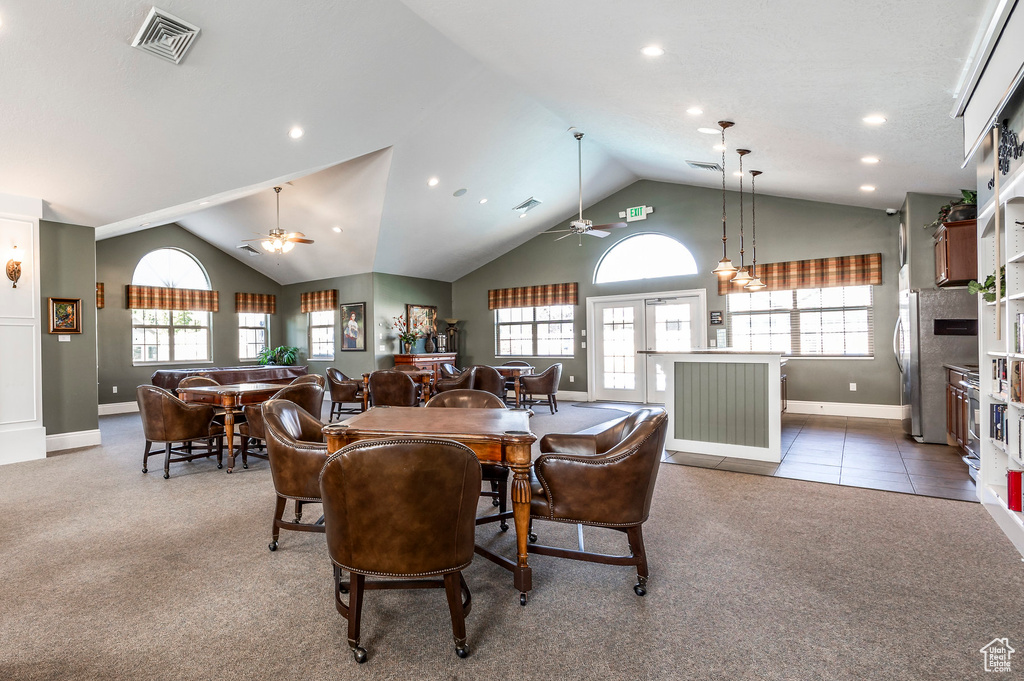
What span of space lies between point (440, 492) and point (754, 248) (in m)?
7.78

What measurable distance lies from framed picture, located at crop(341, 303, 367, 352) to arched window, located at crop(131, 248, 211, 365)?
8.82 ft

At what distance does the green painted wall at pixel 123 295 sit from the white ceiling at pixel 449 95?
6.05 feet

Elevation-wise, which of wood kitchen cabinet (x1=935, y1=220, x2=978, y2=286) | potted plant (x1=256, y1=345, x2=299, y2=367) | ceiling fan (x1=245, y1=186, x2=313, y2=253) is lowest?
potted plant (x1=256, y1=345, x2=299, y2=367)

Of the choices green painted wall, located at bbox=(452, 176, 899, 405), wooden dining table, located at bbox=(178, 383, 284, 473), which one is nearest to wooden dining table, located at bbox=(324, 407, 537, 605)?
wooden dining table, located at bbox=(178, 383, 284, 473)

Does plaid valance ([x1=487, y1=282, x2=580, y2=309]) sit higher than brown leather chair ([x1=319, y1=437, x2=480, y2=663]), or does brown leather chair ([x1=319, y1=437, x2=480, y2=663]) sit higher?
plaid valance ([x1=487, y1=282, x2=580, y2=309])

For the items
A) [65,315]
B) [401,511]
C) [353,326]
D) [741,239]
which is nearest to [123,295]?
[65,315]

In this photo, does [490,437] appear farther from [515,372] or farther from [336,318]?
[336,318]

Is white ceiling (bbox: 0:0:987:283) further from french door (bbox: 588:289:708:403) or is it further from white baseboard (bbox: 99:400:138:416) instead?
white baseboard (bbox: 99:400:138:416)

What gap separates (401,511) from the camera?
180 cm

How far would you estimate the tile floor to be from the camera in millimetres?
3977

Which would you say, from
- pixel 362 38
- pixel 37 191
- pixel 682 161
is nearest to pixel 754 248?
pixel 682 161

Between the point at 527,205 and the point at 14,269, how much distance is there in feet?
21.8

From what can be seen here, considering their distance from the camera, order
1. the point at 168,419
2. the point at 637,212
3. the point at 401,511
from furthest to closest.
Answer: the point at 637,212, the point at 168,419, the point at 401,511

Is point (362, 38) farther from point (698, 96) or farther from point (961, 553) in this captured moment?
point (961, 553)
